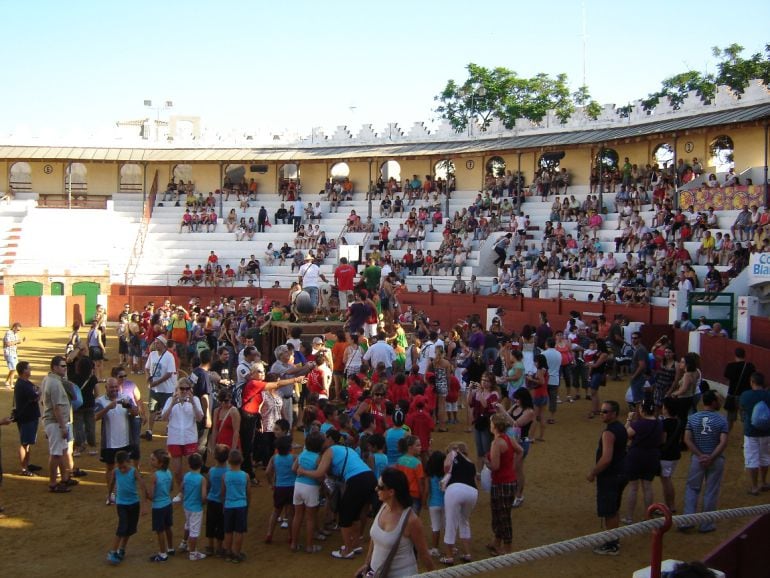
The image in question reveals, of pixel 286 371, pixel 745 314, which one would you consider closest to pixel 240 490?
pixel 286 371

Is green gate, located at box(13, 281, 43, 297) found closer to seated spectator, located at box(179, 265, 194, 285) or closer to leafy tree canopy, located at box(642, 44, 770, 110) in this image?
seated spectator, located at box(179, 265, 194, 285)

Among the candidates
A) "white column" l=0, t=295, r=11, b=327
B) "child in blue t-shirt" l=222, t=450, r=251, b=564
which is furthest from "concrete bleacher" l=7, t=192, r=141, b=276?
"child in blue t-shirt" l=222, t=450, r=251, b=564

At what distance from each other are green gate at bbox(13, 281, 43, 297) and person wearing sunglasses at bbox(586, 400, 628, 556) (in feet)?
99.4

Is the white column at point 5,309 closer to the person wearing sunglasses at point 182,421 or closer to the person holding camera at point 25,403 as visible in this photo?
the person holding camera at point 25,403

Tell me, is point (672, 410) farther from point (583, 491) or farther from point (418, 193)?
point (418, 193)

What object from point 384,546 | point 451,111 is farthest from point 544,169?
point 384,546

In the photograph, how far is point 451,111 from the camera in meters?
60.7

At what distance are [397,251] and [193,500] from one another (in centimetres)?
2556

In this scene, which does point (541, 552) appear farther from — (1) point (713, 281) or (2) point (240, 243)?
(2) point (240, 243)

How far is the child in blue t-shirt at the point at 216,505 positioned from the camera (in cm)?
887

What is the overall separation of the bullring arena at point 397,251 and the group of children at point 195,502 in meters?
0.24

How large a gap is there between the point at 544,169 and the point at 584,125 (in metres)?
2.37

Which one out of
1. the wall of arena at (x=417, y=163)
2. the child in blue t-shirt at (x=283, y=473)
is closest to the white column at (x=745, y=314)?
the wall of arena at (x=417, y=163)

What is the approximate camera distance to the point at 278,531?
388 inches
